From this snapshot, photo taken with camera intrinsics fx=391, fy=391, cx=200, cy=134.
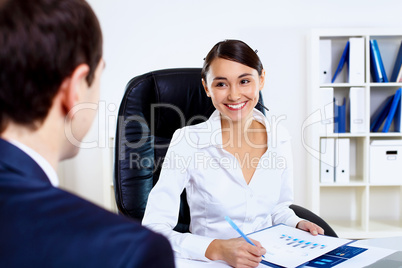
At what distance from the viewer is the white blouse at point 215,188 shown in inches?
53.1

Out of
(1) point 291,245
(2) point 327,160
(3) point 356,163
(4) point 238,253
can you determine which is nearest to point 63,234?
(4) point 238,253

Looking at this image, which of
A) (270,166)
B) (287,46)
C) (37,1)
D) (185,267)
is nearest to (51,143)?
(37,1)

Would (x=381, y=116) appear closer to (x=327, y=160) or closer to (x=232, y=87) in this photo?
(x=327, y=160)

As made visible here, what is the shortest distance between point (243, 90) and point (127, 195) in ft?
1.92

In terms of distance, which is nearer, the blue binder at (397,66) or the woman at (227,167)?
the woman at (227,167)

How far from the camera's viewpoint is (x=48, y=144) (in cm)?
48

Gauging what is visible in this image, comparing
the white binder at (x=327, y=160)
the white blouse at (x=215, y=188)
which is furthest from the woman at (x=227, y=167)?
the white binder at (x=327, y=160)

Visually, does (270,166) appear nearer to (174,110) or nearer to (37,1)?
(174,110)

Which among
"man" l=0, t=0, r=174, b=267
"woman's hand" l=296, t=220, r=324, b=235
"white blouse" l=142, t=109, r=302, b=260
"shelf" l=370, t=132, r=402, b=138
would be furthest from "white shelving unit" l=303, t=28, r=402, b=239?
"man" l=0, t=0, r=174, b=267

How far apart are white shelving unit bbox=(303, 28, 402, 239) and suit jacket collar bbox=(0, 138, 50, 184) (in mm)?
2640

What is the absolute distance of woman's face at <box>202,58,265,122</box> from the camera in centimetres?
143

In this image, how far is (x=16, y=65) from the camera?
43 centimetres

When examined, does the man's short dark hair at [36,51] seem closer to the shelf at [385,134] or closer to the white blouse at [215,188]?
the white blouse at [215,188]

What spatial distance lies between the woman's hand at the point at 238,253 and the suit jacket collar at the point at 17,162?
2.04 feet
